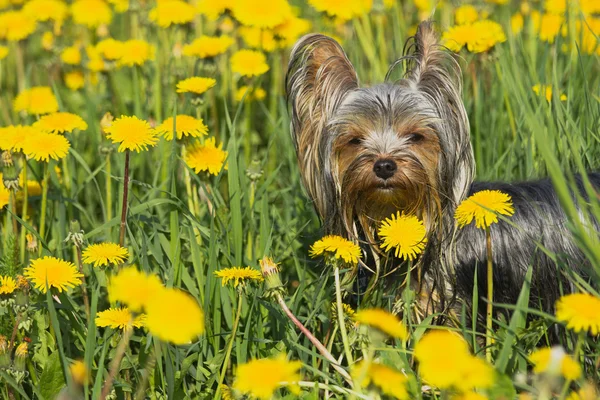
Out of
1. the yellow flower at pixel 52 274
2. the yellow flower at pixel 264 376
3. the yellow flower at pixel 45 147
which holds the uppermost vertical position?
the yellow flower at pixel 45 147

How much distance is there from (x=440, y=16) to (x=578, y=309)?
433cm

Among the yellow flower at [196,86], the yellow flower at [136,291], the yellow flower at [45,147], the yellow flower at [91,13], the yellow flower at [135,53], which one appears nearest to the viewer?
the yellow flower at [136,291]

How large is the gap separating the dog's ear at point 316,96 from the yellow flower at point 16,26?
2576 mm

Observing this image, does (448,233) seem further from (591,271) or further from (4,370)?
(4,370)

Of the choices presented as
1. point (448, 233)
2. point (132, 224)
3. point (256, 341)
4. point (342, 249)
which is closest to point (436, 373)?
point (342, 249)

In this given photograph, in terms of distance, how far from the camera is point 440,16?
621cm

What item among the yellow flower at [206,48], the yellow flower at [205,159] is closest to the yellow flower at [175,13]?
the yellow flower at [206,48]

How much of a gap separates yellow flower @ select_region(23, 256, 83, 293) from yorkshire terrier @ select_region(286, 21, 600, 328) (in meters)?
1.16

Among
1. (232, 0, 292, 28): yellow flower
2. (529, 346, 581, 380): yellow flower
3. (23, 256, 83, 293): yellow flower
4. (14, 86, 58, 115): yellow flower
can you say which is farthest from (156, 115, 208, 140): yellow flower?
(529, 346, 581, 380): yellow flower

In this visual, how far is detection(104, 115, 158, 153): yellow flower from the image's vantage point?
318 cm

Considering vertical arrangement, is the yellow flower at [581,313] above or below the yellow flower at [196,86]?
below

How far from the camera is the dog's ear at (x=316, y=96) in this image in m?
3.81

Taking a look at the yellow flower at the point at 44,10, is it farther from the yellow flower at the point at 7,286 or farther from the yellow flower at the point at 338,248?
the yellow flower at the point at 338,248

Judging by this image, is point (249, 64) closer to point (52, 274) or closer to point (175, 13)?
point (175, 13)
